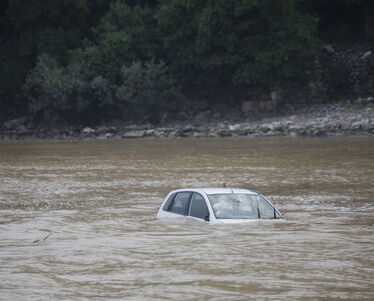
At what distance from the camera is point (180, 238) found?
14.0 m

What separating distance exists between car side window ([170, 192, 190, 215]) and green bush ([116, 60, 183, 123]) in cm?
4438

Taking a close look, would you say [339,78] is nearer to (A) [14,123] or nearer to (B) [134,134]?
(B) [134,134]

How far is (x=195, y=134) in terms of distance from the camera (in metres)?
56.4

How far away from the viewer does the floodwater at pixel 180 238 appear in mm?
10141

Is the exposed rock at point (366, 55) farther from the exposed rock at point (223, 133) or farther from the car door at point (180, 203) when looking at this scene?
the car door at point (180, 203)

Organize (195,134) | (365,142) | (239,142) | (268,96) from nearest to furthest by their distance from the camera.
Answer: (365,142) < (239,142) < (195,134) < (268,96)

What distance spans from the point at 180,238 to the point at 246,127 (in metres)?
41.5

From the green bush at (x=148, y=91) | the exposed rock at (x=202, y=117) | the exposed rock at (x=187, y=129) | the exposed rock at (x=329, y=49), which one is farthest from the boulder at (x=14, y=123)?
the exposed rock at (x=329, y=49)

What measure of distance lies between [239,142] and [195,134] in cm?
989

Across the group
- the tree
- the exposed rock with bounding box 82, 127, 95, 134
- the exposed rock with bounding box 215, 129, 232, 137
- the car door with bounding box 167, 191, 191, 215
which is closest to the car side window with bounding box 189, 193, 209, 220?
the car door with bounding box 167, 191, 191, 215

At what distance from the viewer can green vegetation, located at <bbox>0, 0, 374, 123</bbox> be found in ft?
188

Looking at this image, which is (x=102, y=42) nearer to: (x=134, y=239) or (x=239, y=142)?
(x=239, y=142)

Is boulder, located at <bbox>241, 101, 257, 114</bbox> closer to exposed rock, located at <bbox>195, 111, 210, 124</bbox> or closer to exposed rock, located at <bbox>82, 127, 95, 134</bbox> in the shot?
exposed rock, located at <bbox>195, 111, 210, 124</bbox>

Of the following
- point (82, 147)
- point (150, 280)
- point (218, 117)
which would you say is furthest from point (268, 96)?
point (150, 280)
